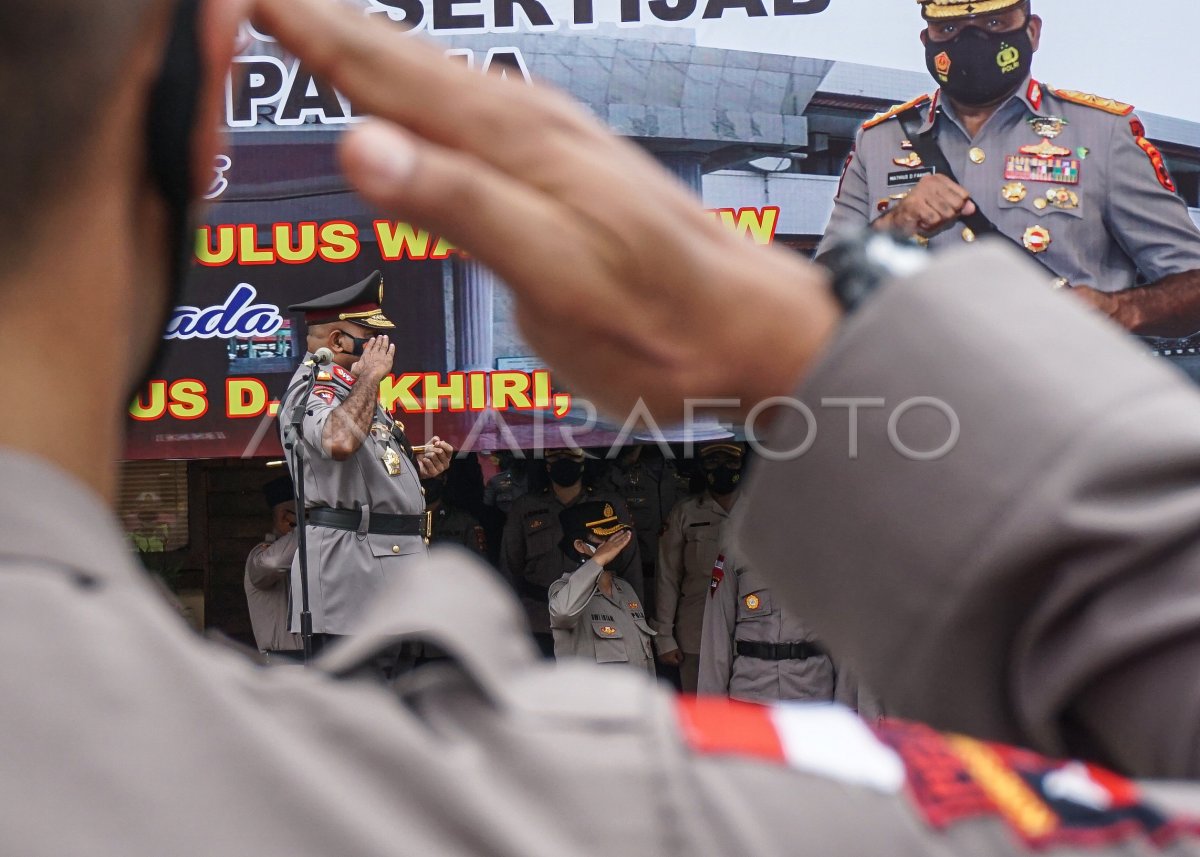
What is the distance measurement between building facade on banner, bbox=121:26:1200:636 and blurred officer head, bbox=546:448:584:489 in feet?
4.90

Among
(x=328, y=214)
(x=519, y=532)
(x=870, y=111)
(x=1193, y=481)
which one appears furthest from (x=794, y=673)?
(x=1193, y=481)

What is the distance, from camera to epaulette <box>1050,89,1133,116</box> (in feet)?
13.5

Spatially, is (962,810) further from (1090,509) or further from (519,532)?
(519,532)

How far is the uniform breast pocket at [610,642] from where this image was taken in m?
5.24

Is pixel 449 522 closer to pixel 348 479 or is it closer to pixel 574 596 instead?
pixel 574 596

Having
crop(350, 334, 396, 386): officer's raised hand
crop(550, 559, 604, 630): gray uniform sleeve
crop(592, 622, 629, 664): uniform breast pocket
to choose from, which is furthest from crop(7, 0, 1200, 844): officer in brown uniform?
crop(592, 622, 629, 664): uniform breast pocket

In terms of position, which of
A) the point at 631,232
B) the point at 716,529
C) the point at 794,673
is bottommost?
the point at 794,673

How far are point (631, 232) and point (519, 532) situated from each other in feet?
17.6

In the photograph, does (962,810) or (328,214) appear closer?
(962,810)

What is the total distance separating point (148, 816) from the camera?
310mm

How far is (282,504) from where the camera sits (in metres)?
5.93

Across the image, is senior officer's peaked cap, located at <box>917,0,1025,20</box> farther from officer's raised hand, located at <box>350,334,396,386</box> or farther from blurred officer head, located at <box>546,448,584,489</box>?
blurred officer head, located at <box>546,448,584,489</box>

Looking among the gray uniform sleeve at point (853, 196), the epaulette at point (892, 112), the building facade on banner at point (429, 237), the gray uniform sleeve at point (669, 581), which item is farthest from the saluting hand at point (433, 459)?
the epaulette at point (892, 112)

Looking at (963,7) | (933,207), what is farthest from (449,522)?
(963,7)
